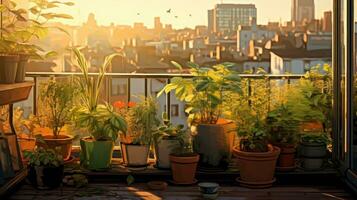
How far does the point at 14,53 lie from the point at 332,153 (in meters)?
2.77

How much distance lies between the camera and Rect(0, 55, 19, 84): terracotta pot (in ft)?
13.1

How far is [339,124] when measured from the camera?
14.5 ft

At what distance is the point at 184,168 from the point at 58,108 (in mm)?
1196

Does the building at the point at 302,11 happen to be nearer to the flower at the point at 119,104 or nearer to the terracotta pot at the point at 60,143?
the flower at the point at 119,104

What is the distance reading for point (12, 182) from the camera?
13.1 ft

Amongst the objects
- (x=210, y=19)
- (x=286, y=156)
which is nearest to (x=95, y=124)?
(x=286, y=156)

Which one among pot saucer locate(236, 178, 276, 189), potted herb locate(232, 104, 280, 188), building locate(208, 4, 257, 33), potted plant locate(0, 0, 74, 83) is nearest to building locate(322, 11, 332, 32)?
building locate(208, 4, 257, 33)

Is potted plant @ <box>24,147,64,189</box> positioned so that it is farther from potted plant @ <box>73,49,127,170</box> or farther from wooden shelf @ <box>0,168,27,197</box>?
potted plant @ <box>73,49,127,170</box>

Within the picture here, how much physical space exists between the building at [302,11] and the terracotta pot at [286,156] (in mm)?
1481

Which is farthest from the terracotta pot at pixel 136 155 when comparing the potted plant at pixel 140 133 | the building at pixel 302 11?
the building at pixel 302 11

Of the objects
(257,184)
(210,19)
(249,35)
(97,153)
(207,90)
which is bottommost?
(257,184)

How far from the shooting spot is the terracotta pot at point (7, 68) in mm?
3980

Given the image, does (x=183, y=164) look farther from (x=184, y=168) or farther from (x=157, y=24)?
(x=157, y=24)

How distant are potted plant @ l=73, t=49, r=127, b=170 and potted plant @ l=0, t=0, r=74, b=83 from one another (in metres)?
0.35
